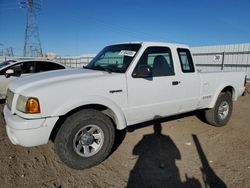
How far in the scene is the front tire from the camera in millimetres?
3143

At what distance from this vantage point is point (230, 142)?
4555mm

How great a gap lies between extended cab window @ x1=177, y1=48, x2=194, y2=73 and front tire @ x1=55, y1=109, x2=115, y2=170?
6.99 ft

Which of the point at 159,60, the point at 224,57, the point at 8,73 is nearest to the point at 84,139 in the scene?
the point at 159,60

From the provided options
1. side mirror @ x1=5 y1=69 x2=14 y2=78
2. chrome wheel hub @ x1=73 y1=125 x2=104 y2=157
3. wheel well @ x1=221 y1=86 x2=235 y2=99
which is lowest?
chrome wheel hub @ x1=73 y1=125 x2=104 y2=157

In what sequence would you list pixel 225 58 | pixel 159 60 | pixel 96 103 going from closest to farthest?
pixel 96 103 → pixel 159 60 → pixel 225 58

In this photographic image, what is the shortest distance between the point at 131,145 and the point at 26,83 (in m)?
2.30

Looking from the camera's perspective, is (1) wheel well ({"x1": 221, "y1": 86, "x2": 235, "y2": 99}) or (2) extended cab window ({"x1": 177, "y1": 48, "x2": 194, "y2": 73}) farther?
(1) wheel well ({"x1": 221, "y1": 86, "x2": 235, "y2": 99})

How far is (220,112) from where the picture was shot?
5.60 meters

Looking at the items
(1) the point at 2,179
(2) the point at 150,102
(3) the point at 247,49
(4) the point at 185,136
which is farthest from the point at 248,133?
(3) the point at 247,49

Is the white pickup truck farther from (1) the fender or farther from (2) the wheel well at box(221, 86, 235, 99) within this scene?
(2) the wheel well at box(221, 86, 235, 99)

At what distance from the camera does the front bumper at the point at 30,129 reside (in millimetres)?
2871

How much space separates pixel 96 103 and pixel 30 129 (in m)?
0.99

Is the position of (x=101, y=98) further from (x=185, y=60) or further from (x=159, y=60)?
(x=185, y=60)

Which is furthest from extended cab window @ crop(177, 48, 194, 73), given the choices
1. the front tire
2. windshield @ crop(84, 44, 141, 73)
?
the front tire
